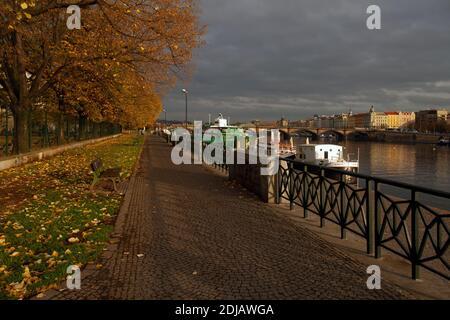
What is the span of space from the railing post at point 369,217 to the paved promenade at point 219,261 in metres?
0.54

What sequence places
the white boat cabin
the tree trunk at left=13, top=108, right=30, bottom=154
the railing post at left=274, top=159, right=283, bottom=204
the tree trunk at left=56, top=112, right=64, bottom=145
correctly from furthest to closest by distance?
1. the white boat cabin
2. the tree trunk at left=56, top=112, right=64, bottom=145
3. the tree trunk at left=13, top=108, right=30, bottom=154
4. the railing post at left=274, top=159, right=283, bottom=204

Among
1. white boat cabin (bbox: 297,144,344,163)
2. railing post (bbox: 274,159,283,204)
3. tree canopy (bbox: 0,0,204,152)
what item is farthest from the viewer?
white boat cabin (bbox: 297,144,344,163)

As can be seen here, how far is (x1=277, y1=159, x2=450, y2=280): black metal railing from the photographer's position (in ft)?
16.9

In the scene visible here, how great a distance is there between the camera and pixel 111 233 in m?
7.29

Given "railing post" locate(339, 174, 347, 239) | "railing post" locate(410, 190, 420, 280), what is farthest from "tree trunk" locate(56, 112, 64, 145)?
"railing post" locate(410, 190, 420, 280)

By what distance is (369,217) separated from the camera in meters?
6.34

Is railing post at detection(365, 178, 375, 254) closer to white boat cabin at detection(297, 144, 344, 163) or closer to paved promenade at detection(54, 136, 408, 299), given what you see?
paved promenade at detection(54, 136, 408, 299)

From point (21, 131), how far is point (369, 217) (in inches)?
710

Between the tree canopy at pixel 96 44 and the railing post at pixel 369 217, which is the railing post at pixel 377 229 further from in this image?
the tree canopy at pixel 96 44

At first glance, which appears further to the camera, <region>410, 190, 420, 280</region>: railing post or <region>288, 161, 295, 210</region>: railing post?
<region>288, 161, 295, 210</region>: railing post

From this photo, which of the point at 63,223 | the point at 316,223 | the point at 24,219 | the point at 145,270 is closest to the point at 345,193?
the point at 316,223

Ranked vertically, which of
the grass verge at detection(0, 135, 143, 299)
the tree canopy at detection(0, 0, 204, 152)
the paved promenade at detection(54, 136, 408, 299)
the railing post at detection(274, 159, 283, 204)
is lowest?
the paved promenade at detection(54, 136, 408, 299)

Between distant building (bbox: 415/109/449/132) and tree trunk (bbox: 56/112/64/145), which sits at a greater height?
distant building (bbox: 415/109/449/132)

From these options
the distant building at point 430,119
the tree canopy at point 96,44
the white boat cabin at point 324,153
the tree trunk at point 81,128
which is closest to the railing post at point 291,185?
the tree canopy at point 96,44
